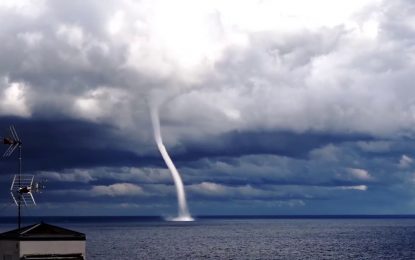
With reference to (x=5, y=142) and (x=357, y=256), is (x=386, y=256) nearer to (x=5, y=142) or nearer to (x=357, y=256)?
(x=357, y=256)

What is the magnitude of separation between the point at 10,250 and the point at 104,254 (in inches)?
5494

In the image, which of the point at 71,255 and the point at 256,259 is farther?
the point at 256,259

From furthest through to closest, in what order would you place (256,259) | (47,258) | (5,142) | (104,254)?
1. (104,254)
2. (256,259)
3. (5,142)
4. (47,258)

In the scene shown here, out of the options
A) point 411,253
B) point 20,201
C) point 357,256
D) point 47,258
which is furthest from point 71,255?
point 411,253

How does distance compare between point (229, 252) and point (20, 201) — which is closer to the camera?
point (20, 201)

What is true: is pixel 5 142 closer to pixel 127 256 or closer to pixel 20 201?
pixel 20 201

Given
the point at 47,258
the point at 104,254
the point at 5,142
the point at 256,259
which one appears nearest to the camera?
the point at 47,258

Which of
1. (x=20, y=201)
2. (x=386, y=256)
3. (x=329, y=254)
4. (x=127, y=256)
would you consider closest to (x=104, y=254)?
(x=127, y=256)

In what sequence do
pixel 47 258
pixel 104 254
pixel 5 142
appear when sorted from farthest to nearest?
pixel 104 254
pixel 5 142
pixel 47 258

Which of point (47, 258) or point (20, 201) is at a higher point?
point (20, 201)

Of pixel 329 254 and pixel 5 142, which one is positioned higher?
pixel 5 142

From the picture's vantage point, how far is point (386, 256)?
186 metres

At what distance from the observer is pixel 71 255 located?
51906 millimetres

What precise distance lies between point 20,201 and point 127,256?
12885cm
